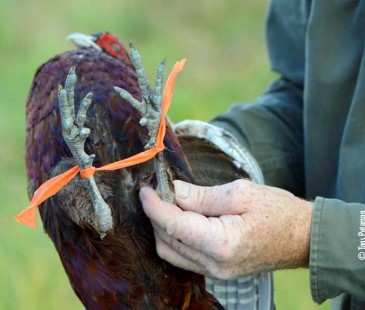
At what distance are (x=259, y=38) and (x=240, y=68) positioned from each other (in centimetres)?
45

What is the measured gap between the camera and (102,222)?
1.92 meters

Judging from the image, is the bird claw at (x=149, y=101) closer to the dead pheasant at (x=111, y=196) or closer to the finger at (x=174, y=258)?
the dead pheasant at (x=111, y=196)

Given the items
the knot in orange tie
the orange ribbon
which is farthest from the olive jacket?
the knot in orange tie

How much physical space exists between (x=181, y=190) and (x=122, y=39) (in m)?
4.35

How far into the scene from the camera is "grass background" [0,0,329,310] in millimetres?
4160

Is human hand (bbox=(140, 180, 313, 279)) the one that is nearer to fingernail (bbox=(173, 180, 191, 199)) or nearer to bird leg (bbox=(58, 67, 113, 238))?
fingernail (bbox=(173, 180, 191, 199))

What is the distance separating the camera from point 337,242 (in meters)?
2.05

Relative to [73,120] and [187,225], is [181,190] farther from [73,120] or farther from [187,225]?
[73,120]

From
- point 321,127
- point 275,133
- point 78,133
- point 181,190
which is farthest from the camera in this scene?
point 275,133

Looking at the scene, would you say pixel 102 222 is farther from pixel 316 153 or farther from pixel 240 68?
pixel 240 68

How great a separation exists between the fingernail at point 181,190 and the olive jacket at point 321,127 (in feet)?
1.05

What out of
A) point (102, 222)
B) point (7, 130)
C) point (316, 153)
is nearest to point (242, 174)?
point (316, 153)

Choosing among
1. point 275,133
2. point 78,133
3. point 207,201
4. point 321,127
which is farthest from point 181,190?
point 275,133

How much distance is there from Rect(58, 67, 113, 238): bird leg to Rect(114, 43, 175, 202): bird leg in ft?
0.32
